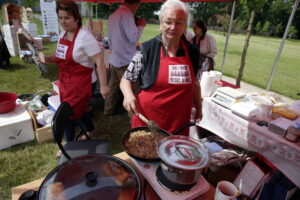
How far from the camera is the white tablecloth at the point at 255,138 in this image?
5.15 feet

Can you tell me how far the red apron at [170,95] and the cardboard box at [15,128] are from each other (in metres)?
2.03

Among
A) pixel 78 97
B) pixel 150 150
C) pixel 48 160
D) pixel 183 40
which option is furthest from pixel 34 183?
pixel 48 160

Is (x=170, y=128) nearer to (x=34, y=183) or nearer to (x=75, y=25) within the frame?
(x=34, y=183)

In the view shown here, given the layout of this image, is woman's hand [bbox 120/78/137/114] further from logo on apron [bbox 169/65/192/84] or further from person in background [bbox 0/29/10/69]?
person in background [bbox 0/29/10/69]

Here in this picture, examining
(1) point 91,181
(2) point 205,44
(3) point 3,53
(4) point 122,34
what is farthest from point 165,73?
(3) point 3,53

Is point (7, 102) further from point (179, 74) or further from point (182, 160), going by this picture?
point (182, 160)

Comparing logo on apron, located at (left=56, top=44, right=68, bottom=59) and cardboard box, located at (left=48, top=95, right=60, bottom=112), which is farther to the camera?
cardboard box, located at (left=48, top=95, right=60, bottom=112)

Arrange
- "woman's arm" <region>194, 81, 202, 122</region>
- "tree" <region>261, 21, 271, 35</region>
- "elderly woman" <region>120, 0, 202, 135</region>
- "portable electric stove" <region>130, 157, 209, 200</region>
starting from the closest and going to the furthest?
"portable electric stove" <region>130, 157, 209, 200</region> → "elderly woman" <region>120, 0, 202, 135</region> → "woman's arm" <region>194, 81, 202, 122</region> → "tree" <region>261, 21, 271, 35</region>

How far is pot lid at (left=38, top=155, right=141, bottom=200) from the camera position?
73 centimetres

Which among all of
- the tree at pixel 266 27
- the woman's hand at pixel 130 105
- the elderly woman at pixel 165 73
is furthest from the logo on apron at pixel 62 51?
the tree at pixel 266 27

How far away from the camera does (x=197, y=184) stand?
93 centimetres

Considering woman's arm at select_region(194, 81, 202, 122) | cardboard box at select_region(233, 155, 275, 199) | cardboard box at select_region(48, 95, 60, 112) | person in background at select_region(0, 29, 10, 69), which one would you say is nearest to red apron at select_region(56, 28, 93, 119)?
cardboard box at select_region(48, 95, 60, 112)

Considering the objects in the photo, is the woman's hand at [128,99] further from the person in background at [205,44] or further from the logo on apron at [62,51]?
the person in background at [205,44]

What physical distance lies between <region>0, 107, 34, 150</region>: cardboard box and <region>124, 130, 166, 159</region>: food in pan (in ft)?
7.66
